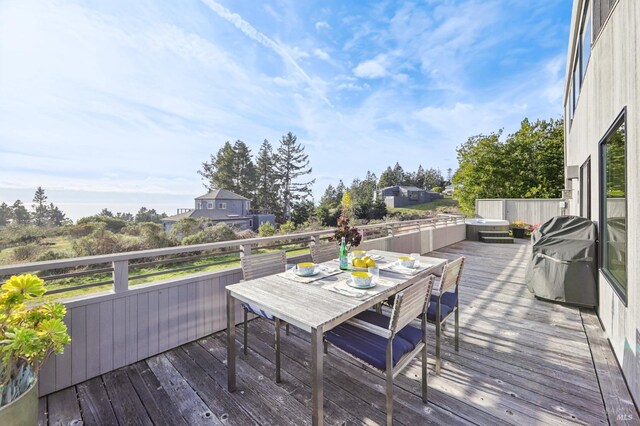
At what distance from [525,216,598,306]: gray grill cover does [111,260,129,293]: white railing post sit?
4763 millimetres

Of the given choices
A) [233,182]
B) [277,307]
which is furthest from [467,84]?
[233,182]

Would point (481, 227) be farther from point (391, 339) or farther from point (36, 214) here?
point (36, 214)

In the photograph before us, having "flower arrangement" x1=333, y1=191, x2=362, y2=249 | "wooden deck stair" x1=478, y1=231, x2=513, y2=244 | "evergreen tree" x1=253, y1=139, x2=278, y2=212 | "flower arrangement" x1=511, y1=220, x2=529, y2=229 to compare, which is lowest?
"wooden deck stair" x1=478, y1=231, x2=513, y2=244

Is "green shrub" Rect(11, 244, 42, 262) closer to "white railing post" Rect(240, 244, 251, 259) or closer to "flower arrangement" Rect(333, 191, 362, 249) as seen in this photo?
"white railing post" Rect(240, 244, 251, 259)

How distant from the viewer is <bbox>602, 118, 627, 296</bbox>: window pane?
2195 millimetres

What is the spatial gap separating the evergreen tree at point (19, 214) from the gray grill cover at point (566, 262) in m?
16.1

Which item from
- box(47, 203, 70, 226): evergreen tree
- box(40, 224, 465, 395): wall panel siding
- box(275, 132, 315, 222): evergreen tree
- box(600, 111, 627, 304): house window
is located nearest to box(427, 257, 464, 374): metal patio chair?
box(600, 111, 627, 304): house window

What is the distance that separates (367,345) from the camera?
5.50 feet

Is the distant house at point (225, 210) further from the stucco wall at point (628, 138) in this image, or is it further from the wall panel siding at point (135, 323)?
the stucco wall at point (628, 138)

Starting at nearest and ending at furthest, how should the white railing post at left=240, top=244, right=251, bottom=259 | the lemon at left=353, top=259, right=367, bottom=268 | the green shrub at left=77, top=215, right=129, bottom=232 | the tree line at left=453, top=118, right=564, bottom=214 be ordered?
the lemon at left=353, top=259, right=367, bottom=268
the white railing post at left=240, top=244, right=251, bottom=259
the green shrub at left=77, top=215, right=129, bottom=232
the tree line at left=453, top=118, right=564, bottom=214

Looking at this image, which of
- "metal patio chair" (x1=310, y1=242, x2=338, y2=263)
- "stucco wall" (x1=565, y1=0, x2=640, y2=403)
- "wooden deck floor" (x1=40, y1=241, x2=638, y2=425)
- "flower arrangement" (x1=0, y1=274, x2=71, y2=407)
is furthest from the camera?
"metal patio chair" (x1=310, y1=242, x2=338, y2=263)

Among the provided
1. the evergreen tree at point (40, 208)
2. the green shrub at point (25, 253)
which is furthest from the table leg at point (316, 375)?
the evergreen tree at point (40, 208)

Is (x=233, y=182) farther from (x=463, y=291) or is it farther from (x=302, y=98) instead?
(x=463, y=291)

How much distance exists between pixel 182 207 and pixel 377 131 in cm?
1612
